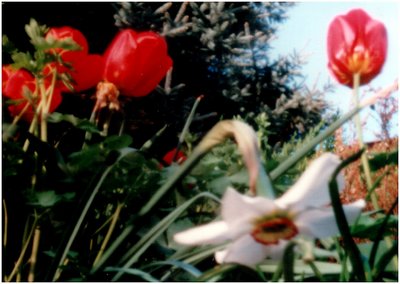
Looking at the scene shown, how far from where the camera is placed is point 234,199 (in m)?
0.26

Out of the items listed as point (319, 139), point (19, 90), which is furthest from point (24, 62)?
point (319, 139)

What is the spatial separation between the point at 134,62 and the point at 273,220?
0.40 meters

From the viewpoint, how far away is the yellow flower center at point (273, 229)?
282 mm

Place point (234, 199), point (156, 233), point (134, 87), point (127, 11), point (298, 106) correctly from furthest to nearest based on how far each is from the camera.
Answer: point (298, 106) → point (127, 11) → point (134, 87) → point (156, 233) → point (234, 199)

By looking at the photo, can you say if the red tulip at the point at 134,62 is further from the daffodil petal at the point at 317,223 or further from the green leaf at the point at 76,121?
the daffodil petal at the point at 317,223

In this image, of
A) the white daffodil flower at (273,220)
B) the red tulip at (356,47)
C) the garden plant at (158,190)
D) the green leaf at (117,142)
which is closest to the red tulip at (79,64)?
the garden plant at (158,190)

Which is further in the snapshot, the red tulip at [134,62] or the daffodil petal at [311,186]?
the red tulip at [134,62]

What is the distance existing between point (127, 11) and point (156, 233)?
3.44 metres

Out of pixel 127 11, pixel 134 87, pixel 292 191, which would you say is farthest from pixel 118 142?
pixel 127 11

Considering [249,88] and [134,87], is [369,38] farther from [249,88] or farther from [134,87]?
[249,88]

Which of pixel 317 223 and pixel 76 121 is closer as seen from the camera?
pixel 317 223

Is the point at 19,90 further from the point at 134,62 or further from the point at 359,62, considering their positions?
the point at 359,62

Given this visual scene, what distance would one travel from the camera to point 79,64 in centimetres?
62

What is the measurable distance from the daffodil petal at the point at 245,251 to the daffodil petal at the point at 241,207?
0.02 meters
